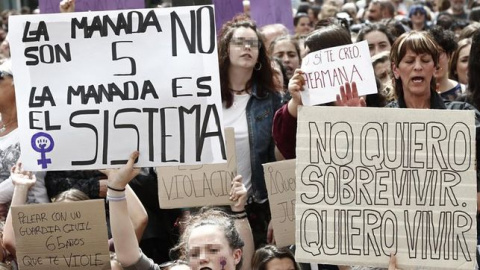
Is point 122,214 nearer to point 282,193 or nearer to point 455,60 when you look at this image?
point 282,193

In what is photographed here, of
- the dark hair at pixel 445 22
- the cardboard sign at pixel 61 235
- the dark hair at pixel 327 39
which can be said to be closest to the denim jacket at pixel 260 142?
the dark hair at pixel 327 39

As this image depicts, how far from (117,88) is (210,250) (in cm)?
79

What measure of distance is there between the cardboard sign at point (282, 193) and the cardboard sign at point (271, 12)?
342 cm

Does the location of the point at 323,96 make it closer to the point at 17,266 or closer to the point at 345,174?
the point at 345,174

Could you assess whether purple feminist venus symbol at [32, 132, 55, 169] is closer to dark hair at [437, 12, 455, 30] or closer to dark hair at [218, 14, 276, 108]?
dark hair at [218, 14, 276, 108]

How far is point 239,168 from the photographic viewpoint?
6.35m

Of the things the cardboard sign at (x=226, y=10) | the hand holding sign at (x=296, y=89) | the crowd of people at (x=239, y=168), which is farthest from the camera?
the cardboard sign at (x=226, y=10)

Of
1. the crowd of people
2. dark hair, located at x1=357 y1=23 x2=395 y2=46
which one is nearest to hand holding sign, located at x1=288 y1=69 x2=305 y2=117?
the crowd of people

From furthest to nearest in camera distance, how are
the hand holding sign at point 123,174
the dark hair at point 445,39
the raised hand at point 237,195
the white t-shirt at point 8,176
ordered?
the dark hair at point 445,39, the white t-shirt at point 8,176, the raised hand at point 237,195, the hand holding sign at point 123,174

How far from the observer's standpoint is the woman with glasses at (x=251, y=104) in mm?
6332

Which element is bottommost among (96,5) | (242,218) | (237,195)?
(242,218)

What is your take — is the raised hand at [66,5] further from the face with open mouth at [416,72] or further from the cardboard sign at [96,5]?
the face with open mouth at [416,72]

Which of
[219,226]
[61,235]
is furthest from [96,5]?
[219,226]

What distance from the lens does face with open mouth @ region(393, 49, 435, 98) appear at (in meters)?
5.57
